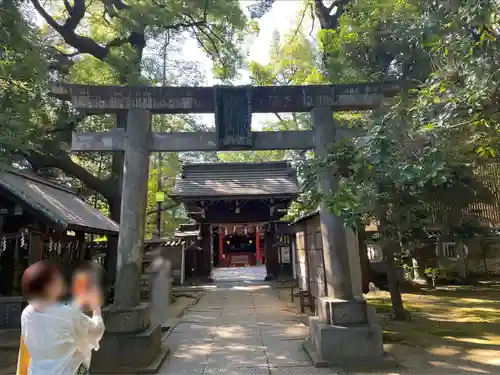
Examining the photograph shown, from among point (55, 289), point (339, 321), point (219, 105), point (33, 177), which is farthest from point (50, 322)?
point (33, 177)

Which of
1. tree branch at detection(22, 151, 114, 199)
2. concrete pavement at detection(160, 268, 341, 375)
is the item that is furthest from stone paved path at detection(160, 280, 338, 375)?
tree branch at detection(22, 151, 114, 199)

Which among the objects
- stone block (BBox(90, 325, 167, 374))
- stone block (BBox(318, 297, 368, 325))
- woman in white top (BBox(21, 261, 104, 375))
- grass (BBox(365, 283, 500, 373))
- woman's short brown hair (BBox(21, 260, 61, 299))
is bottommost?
grass (BBox(365, 283, 500, 373))

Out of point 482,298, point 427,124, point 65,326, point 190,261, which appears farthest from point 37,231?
point 482,298

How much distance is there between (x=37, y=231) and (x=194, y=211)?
9.69 metres

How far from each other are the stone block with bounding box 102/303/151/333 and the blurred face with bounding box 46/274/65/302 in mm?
3722

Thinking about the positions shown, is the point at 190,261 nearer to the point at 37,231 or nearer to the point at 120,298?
the point at 37,231

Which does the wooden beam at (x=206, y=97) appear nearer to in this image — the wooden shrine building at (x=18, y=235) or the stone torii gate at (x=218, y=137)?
the stone torii gate at (x=218, y=137)

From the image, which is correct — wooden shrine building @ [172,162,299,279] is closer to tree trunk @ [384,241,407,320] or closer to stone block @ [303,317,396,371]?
tree trunk @ [384,241,407,320]

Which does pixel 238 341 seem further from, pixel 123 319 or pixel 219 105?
pixel 219 105

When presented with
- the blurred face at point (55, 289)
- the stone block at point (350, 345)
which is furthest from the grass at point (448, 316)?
the blurred face at point (55, 289)

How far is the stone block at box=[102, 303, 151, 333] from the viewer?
573cm

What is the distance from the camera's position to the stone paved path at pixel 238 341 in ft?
18.8

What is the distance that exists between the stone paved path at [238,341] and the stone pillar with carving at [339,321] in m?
0.36

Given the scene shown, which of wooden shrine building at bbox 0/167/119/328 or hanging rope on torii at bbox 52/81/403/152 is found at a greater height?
hanging rope on torii at bbox 52/81/403/152
